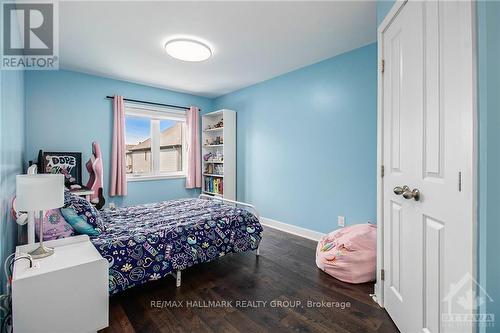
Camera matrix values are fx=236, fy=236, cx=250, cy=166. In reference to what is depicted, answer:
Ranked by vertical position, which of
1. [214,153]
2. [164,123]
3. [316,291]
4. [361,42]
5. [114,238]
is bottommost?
[316,291]

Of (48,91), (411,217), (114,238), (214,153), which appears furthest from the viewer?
(214,153)

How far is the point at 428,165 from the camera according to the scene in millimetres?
1285

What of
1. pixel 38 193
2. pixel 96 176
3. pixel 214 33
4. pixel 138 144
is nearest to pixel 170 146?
pixel 138 144

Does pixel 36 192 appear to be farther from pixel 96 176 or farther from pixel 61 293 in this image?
pixel 96 176

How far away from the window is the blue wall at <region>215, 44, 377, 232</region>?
1.32 m

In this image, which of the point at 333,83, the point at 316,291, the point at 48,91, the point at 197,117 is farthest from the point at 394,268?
the point at 48,91

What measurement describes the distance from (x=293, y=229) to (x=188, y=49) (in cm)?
283

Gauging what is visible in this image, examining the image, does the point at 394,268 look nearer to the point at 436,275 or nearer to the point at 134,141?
the point at 436,275

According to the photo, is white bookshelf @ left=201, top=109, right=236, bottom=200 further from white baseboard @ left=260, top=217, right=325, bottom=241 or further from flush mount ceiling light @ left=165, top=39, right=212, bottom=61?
flush mount ceiling light @ left=165, top=39, right=212, bottom=61

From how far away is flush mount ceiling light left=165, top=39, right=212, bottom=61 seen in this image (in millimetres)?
2578

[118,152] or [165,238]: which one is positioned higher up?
[118,152]

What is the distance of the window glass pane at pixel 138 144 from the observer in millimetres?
4195

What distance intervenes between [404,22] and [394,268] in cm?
164

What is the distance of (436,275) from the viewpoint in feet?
4.00
